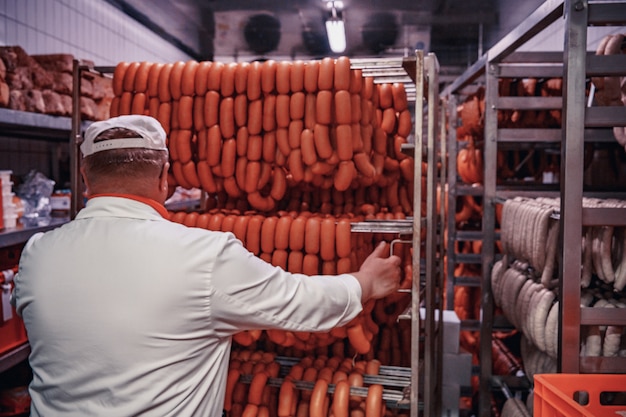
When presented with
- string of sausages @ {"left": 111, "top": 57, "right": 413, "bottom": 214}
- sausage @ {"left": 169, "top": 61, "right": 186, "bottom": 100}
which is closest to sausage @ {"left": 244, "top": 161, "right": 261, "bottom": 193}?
string of sausages @ {"left": 111, "top": 57, "right": 413, "bottom": 214}

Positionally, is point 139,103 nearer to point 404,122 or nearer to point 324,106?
point 324,106

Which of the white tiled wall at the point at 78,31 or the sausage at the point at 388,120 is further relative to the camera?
the white tiled wall at the point at 78,31

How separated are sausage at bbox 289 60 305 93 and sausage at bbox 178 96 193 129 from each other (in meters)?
0.54

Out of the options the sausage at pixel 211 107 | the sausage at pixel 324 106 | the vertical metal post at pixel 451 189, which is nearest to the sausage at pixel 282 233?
the sausage at pixel 324 106

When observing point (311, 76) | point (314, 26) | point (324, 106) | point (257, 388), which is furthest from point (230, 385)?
point (314, 26)

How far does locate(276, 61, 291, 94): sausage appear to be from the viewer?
2.76m

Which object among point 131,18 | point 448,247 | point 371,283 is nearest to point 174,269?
point 371,283

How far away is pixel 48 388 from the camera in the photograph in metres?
1.89

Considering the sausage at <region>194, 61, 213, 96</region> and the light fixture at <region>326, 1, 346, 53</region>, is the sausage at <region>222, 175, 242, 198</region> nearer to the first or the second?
the sausage at <region>194, 61, 213, 96</region>

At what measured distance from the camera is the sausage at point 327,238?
2.71 meters

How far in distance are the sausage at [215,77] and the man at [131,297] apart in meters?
0.97

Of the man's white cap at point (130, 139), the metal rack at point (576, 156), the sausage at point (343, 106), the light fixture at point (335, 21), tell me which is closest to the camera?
the man's white cap at point (130, 139)

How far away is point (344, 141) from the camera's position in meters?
2.69

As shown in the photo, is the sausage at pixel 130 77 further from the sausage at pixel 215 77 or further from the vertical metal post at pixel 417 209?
the vertical metal post at pixel 417 209
